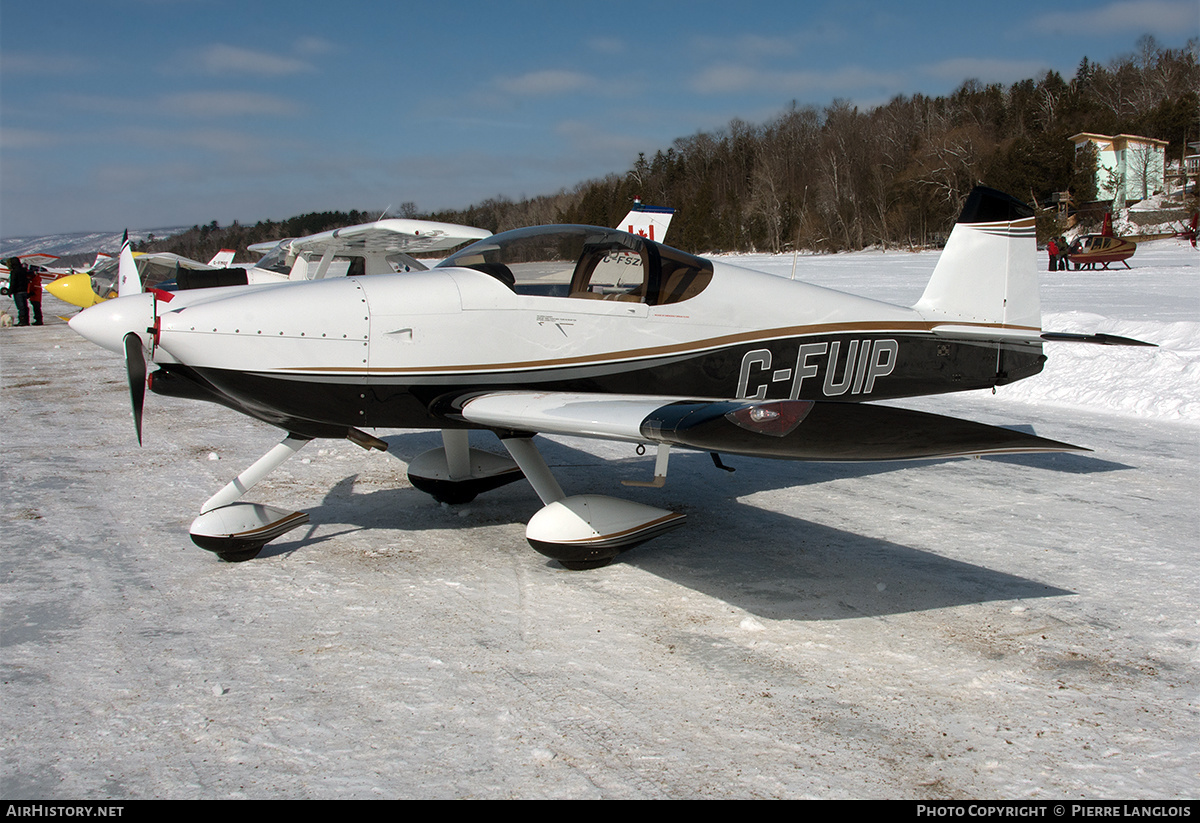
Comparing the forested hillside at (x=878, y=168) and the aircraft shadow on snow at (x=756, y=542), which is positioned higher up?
the forested hillside at (x=878, y=168)

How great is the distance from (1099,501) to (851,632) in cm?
296

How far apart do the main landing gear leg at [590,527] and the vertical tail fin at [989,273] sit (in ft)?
9.74

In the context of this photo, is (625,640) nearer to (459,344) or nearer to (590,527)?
A: (590,527)

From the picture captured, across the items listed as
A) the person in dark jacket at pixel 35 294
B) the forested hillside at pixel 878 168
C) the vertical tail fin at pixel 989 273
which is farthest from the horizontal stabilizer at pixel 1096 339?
the forested hillside at pixel 878 168

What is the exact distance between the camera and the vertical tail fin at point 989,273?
597 centimetres

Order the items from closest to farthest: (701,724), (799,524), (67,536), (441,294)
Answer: (701,724), (441,294), (67,536), (799,524)

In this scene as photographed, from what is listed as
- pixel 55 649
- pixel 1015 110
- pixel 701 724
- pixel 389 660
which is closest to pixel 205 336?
pixel 55 649

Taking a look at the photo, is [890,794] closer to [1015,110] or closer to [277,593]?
[277,593]

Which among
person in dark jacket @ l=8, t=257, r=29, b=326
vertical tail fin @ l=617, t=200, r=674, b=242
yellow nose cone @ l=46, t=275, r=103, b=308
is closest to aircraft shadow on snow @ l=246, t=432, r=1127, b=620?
vertical tail fin @ l=617, t=200, r=674, b=242

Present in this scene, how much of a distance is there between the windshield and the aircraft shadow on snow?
1530 millimetres

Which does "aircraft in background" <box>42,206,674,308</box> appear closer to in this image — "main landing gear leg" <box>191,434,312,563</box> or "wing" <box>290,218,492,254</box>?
"wing" <box>290,218,492,254</box>

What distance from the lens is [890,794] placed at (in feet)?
7.60

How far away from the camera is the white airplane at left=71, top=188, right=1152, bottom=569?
12.7 ft

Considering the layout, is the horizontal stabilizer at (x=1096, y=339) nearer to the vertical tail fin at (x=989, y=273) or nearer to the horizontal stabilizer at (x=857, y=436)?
the vertical tail fin at (x=989, y=273)
